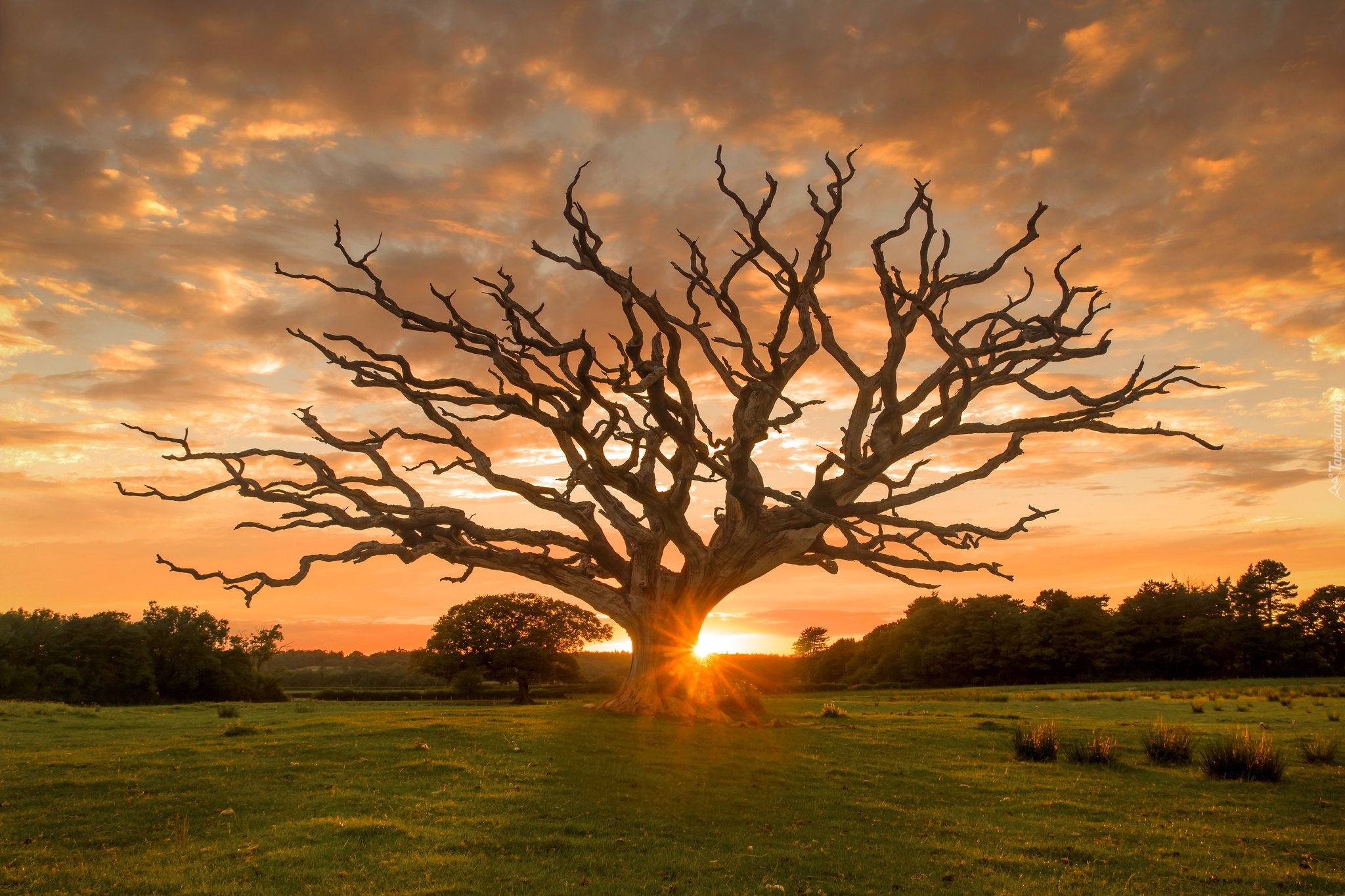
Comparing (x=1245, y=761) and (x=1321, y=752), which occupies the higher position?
(x=1245, y=761)

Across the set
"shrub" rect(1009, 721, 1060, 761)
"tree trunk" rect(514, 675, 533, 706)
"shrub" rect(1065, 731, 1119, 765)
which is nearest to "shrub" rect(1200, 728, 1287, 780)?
"shrub" rect(1065, 731, 1119, 765)

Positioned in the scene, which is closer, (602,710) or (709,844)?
(709,844)

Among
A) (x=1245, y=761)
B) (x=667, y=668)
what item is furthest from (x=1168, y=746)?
(x=667, y=668)

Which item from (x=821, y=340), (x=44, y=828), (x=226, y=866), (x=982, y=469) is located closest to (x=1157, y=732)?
(x=982, y=469)

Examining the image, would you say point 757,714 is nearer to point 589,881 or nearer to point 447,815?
point 447,815

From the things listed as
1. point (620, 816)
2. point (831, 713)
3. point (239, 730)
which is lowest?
point (831, 713)

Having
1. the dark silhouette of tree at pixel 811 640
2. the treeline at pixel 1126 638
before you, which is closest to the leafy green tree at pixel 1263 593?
the treeline at pixel 1126 638

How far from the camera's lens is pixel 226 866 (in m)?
9.41

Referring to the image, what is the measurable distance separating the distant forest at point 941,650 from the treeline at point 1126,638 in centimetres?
18

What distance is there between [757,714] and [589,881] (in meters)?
18.9

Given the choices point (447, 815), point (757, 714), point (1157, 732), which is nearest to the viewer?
point (447, 815)

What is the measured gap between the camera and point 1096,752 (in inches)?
754

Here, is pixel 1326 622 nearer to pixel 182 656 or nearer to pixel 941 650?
pixel 941 650

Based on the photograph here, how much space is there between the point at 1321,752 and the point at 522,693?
4654 cm
